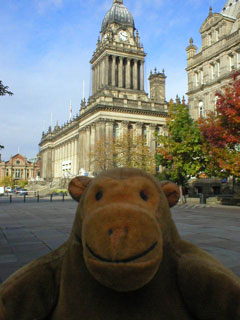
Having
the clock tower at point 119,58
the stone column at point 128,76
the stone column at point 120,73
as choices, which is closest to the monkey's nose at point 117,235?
the clock tower at point 119,58

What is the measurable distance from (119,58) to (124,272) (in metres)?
61.5

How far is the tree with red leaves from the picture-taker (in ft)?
54.1

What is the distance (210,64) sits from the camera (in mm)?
30141

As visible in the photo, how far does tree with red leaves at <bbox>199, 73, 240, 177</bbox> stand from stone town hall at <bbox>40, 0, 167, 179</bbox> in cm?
2568

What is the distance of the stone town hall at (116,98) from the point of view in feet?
159

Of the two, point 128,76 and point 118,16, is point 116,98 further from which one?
point 118,16

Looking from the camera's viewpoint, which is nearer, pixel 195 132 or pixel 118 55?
pixel 195 132

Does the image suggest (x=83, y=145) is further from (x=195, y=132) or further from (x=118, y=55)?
(x=195, y=132)

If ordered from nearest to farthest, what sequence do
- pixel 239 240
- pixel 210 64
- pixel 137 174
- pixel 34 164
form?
pixel 137 174, pixel 239 240, pixel 210 64, pixel 34 164

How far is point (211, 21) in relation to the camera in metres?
30.5

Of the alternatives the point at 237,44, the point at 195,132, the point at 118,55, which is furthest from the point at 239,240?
the point at 118,55

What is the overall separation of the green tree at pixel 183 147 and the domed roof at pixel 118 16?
4611 centimetres

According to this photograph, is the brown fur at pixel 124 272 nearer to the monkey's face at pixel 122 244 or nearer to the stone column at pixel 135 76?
the monkey's face at pixel 122 244

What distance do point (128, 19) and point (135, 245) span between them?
70464mm
